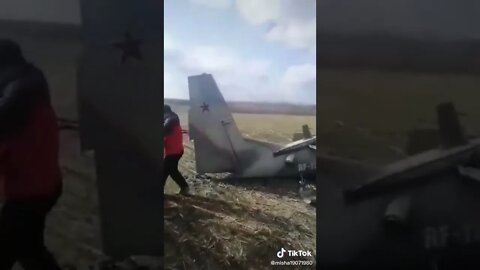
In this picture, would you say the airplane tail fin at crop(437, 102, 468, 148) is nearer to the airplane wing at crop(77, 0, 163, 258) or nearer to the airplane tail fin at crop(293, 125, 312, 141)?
the airplane tail fin at crop(293, 125, 312, 141)

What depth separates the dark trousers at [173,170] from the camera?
3080 mm

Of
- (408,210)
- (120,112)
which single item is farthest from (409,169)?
(120,112)

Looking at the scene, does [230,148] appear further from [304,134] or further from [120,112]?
[120,112]

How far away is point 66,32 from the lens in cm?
304

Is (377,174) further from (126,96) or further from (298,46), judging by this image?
(126,96)

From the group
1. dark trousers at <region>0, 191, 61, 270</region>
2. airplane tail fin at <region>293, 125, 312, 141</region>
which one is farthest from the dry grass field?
dark trousers at <region>0, 191, 61, 270</region>

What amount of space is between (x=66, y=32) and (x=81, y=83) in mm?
222

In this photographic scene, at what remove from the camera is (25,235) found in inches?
119

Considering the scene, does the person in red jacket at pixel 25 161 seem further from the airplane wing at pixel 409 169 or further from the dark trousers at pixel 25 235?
the airplane wing at pixel 409 169

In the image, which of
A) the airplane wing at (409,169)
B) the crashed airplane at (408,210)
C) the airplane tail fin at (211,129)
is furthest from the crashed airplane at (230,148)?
the airplane wing at (409,169)

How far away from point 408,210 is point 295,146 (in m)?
0.56

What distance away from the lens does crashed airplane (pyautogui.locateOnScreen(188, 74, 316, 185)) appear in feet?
10.2

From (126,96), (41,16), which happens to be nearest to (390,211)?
(126,96)

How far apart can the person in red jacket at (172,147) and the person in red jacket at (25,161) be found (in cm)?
45
